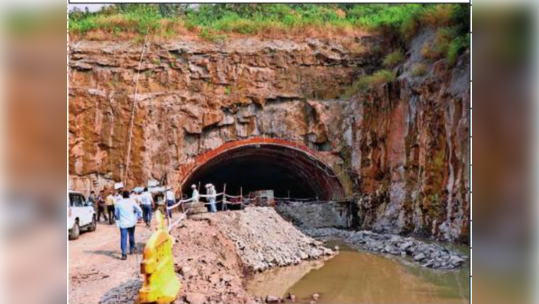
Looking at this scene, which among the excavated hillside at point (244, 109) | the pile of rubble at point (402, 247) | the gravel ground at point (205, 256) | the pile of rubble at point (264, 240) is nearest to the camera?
the gravel ground at point (205, 256)

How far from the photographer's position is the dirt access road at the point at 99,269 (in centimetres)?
654

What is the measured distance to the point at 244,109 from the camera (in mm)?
18688

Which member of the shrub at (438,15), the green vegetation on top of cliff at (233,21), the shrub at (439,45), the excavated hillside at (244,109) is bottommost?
the excavated hillside at (244,109)

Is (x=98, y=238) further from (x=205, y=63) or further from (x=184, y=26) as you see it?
(x=184, y=26)

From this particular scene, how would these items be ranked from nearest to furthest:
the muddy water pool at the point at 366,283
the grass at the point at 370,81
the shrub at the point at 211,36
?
the muddy water pool at the point at 366,283
the grass at the point at 370,81
the shrub at the point at 211,36

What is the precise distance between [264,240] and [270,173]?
10542 millimetres

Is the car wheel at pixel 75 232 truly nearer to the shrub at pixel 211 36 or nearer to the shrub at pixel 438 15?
the shrub at pixel 211 36

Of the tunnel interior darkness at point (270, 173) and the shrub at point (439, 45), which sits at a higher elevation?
the shrub at point (439, 45)

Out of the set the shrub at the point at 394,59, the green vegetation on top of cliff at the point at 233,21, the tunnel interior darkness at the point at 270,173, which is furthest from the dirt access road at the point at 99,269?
the shrub at the point at 394,59

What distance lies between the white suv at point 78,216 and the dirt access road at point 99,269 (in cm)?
23

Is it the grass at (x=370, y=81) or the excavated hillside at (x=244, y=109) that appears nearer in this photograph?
the excavated hillside at (x=244, y=109)

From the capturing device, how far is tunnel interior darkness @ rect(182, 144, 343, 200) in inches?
731
